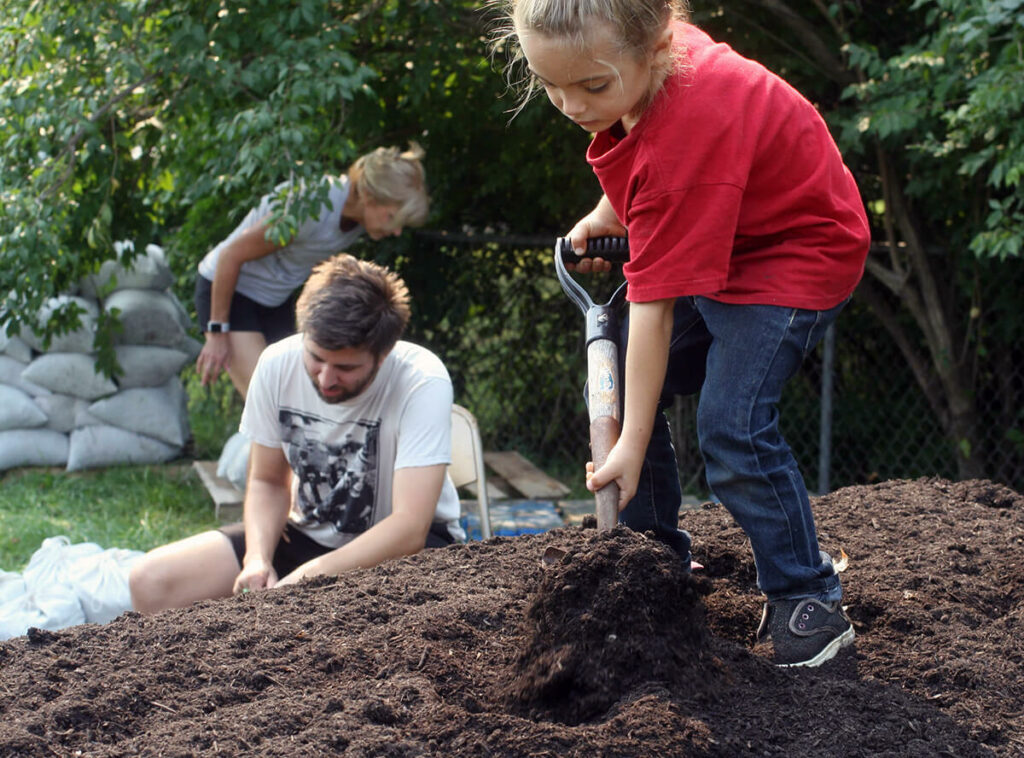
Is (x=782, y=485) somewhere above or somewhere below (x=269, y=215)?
below

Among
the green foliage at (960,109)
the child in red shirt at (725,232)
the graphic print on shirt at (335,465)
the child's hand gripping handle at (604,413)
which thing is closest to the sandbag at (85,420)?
the graphic print on shirt at (335,465)

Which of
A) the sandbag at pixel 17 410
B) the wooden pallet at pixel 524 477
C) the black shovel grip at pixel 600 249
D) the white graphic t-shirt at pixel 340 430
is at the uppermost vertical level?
the black shovel grip at pixel 600 249

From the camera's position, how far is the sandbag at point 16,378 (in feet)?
20.6

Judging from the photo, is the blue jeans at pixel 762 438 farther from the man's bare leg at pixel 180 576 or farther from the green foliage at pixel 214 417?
the green foliage at pixel 214 417

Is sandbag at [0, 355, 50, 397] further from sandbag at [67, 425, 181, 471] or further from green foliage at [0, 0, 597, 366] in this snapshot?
green foliage at [0, 0, 597, 366]

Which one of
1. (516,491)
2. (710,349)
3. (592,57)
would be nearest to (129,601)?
(710,349)

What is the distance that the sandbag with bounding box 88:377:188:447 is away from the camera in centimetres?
633

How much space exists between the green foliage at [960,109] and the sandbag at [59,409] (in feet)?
14.9

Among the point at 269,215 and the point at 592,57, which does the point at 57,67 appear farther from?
the point at 592,57

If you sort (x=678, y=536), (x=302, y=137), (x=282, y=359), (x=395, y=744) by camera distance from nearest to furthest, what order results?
(x=395, y=744) → (x=678, y=536) → (x=282, y=359) → (x=302, y=137)

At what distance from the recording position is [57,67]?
4.41 metres

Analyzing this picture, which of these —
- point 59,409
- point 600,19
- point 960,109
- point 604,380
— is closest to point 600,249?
point 604,380

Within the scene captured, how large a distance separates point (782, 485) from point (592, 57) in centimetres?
93

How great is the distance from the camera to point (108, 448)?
629cm
